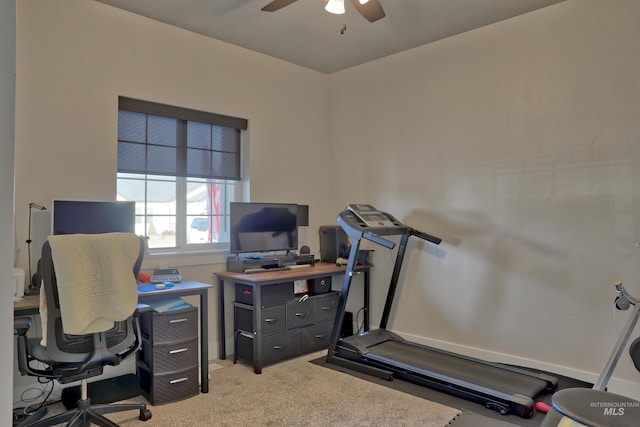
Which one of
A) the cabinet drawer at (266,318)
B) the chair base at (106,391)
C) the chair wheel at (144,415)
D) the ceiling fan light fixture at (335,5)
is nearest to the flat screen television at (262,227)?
the cabinet drawer at (266,318)

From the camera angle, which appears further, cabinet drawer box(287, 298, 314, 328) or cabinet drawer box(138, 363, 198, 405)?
cabinet drawer box(287, 298, 314, 328)

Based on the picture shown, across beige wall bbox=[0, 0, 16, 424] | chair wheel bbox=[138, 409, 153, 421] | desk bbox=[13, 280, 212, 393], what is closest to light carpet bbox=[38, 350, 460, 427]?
chair wheel bbox=[138, 409, 153, 421]

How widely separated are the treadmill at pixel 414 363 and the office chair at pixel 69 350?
1765mm

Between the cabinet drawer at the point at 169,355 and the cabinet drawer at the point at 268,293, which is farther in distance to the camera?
the cabinet drawer at the point at 268,293

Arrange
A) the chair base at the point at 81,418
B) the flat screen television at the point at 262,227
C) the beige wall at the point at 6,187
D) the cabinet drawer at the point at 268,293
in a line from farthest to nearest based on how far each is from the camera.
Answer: the flat screen television at the point at 262,227, the cabinet drawer at the point at 268,293, the chair base at the point at 81,418, the beige wall at the point at 6,187

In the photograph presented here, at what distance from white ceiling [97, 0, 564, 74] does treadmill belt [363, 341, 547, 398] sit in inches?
109

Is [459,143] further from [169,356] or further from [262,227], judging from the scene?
[169,356]

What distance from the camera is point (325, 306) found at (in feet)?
13.3

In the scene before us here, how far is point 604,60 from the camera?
3111 millimetres

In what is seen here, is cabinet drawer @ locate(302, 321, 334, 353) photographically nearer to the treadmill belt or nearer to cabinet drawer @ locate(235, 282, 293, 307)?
cabinet drawer @ locate(235, 282, 293, 307)

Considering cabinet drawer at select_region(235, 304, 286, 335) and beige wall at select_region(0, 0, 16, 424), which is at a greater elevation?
beige wall at select_region(0, 0, 16, 424)

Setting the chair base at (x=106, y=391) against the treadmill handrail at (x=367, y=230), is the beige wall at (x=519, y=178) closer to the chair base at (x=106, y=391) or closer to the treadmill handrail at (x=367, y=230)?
the treadmill handrail at (x=367, y=230)

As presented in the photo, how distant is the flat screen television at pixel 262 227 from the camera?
384 cm

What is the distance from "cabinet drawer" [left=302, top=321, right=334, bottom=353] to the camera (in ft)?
12.8
